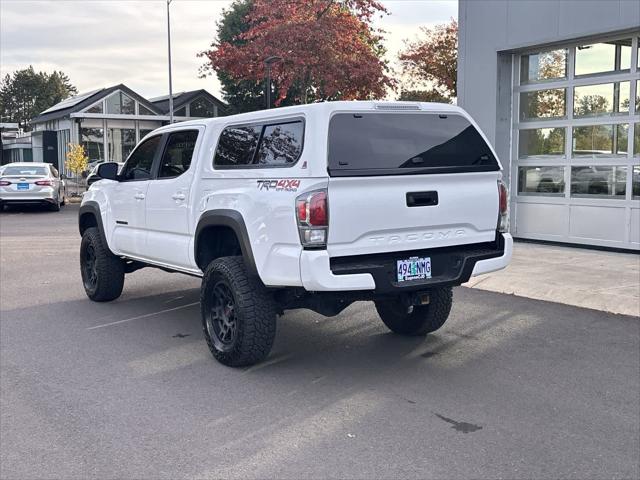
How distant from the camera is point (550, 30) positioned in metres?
12.1

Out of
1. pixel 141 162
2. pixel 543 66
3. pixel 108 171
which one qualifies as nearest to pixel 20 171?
pixel 108 171

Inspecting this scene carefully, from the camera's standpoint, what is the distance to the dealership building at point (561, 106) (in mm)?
11477

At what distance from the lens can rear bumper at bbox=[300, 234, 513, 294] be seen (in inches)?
199

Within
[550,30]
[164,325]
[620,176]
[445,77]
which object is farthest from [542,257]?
[445,77]

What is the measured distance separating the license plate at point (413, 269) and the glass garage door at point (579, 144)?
23.5 ft

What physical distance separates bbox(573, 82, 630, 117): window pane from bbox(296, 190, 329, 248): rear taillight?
8270 mm

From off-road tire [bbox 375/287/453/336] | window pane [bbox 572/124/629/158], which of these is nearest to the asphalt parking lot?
off-road tire [bbox 375/287/453/336]

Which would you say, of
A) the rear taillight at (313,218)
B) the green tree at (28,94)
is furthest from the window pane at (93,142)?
the green tree at (28,94)

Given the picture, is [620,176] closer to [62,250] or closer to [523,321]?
[523,321]

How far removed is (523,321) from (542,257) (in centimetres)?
413

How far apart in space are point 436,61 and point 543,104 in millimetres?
17865

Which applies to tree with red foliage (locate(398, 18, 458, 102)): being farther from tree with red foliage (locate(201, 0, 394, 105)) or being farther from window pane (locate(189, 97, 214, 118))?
window pane (locate(189, 97, 214, 118))

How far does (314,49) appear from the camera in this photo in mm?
23641

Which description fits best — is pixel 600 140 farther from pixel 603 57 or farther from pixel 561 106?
pixel 603 57
